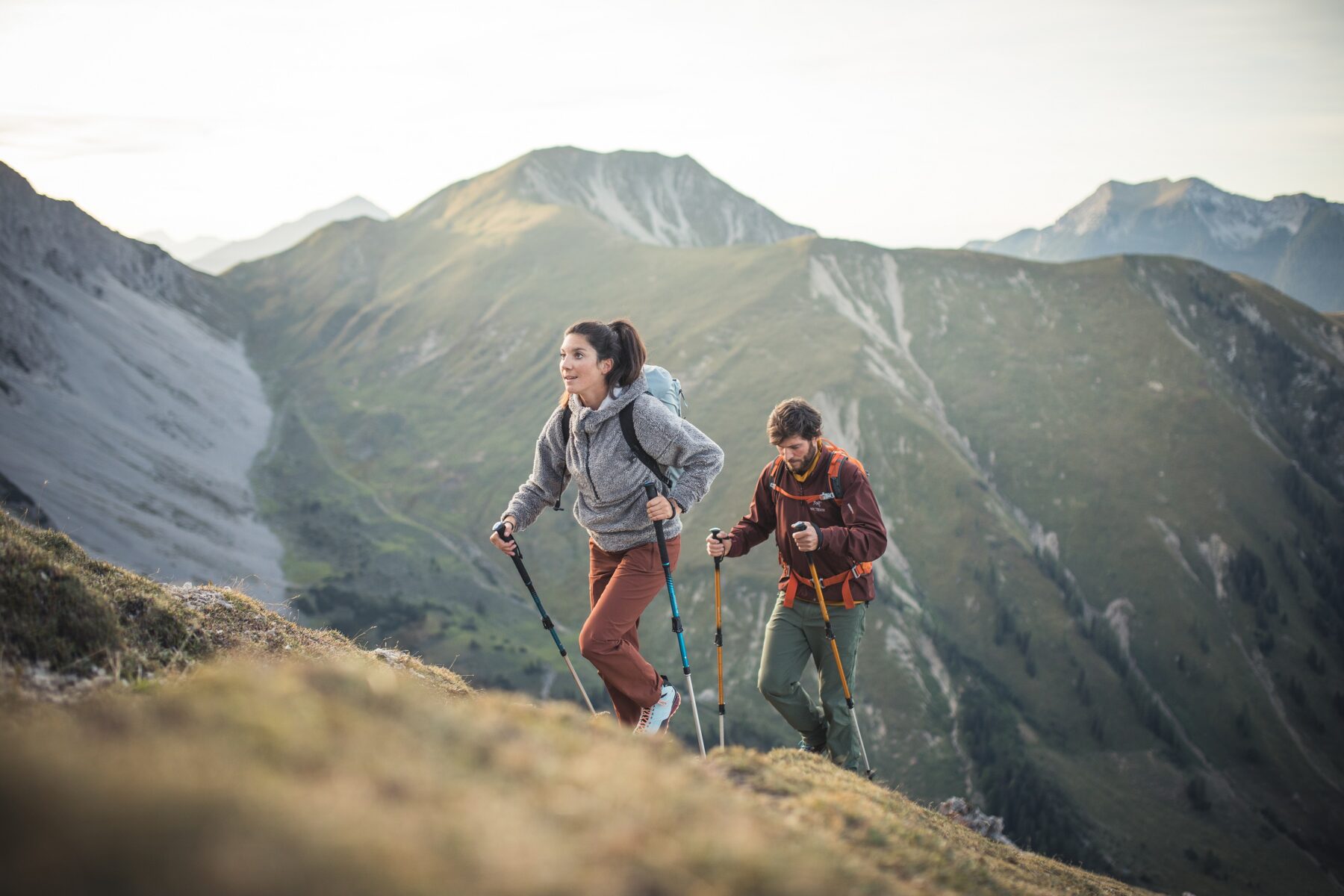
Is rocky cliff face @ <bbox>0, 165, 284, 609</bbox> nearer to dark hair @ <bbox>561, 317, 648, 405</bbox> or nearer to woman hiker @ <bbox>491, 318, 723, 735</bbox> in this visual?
woman hiker @ <bbox>491, 318, 723, 735</bbox>

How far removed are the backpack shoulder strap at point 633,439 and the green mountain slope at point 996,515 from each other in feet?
282

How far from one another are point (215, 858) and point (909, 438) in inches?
5628

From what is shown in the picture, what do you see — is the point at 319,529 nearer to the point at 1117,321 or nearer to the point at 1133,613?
the point at 1133,613

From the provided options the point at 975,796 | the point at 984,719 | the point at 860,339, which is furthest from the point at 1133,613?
the point at 860,339

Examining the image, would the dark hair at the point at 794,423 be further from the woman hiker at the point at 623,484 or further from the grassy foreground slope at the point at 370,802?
the grassy foreground slope at the point at 370,802

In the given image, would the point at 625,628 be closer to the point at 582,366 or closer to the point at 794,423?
the point at 582,366

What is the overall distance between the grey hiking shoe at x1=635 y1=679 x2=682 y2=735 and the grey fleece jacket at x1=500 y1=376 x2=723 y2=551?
1.75 meters

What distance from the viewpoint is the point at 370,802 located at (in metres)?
3.37

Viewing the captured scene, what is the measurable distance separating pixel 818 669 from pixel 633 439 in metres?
4.38

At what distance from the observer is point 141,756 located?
10.8ft

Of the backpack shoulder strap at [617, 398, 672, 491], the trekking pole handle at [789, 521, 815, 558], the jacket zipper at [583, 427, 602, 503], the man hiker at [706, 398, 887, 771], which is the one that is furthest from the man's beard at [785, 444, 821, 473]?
the jacket zipper at [583, 427, 602, 503]

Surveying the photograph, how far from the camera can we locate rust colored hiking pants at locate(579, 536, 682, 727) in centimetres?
852

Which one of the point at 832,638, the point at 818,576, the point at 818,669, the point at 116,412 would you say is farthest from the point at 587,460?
the point at 116,412

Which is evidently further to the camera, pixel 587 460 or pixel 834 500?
pixel 834 500
